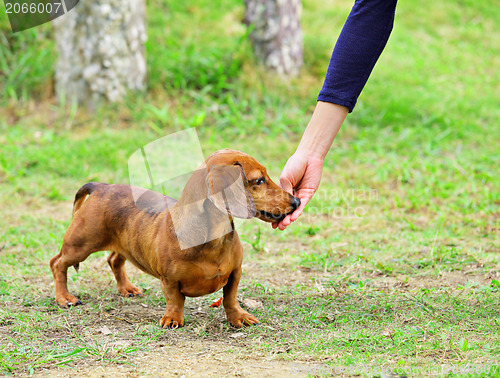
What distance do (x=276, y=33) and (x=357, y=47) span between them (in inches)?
204

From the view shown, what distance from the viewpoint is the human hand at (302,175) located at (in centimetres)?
345

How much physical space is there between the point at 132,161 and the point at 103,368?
4.10 metres

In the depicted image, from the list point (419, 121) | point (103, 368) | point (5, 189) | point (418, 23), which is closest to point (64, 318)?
point (103, 368)

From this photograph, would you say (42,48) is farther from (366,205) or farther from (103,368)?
(103,368)

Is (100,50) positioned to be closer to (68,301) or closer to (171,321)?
(68,301)

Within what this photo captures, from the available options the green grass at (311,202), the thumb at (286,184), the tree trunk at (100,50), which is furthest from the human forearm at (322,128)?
the tree trunk at (100,50)

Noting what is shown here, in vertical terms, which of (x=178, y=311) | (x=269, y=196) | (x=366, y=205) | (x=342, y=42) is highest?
(x=342, y=42)

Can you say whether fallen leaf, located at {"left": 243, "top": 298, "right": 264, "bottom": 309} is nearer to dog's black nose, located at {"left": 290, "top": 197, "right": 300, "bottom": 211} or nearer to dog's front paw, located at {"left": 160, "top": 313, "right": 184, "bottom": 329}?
dog's front paw, located at {"left": 160, "top": 313, "right": 184, "bottom": 329}

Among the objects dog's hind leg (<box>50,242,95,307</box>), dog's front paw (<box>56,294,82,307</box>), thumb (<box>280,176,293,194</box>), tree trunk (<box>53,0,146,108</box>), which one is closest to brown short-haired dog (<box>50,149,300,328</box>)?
thumb (<box>280,176,293,194</box>)

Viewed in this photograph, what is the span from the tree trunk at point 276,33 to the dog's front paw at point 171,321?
Answer: 573 centimetres

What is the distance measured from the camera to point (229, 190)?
3049 millimetres

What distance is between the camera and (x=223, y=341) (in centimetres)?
318

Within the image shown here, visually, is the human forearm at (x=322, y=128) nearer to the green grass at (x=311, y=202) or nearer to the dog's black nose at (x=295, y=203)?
the dog's black nose at (x=295, y=203)

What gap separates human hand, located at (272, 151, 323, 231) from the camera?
3447 millimetres
